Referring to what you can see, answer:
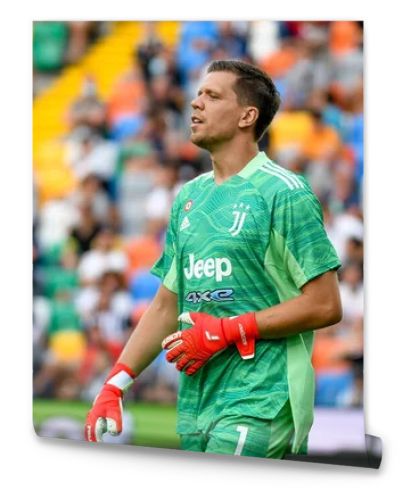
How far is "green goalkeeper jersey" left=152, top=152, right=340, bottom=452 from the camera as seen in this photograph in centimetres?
534

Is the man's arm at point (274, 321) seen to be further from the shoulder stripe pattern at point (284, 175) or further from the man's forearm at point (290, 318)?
the shoulder stripe pattern at point (284, 175)

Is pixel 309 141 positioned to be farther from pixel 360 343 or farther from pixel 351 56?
pixel 360 343

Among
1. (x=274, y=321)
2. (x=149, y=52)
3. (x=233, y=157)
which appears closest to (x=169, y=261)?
(x=233, y=157)

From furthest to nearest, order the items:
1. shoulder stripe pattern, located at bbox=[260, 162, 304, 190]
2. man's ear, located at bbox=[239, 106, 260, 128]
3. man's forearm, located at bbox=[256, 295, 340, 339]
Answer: man's ear, located at bbox=[239, 106, 260, 128] → shoulder stripe pattern, located at bbox=[260, 162, 304, 190] → man's forearm, located at bbox=[256, 295, 340, 339]

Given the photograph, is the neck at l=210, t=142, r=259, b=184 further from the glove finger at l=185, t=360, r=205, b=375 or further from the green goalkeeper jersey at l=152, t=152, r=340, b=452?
the glove finger at l=185, t=360, r=205, b=375

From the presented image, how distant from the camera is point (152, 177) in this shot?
5887 mm

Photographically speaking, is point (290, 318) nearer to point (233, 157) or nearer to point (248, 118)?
point (233, 157)

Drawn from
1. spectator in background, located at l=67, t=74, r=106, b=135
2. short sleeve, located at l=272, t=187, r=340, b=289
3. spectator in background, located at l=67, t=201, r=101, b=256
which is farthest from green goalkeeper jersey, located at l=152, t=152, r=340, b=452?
spectator in background, located at l=67, t=74, r=106, b=135

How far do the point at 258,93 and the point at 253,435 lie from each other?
1378mm

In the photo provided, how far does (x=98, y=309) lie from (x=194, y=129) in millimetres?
947

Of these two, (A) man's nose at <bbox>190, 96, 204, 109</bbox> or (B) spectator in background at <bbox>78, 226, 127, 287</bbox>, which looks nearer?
(A) man's nose at <bbox>190, 96, 204, 109</bbox>

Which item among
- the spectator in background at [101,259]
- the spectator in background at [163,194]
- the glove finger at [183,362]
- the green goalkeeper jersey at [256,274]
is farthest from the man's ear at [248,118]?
the glove finger at [183,362]

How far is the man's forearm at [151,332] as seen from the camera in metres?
5.71

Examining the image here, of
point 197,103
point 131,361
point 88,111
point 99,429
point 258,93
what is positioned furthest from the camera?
point 88,111
